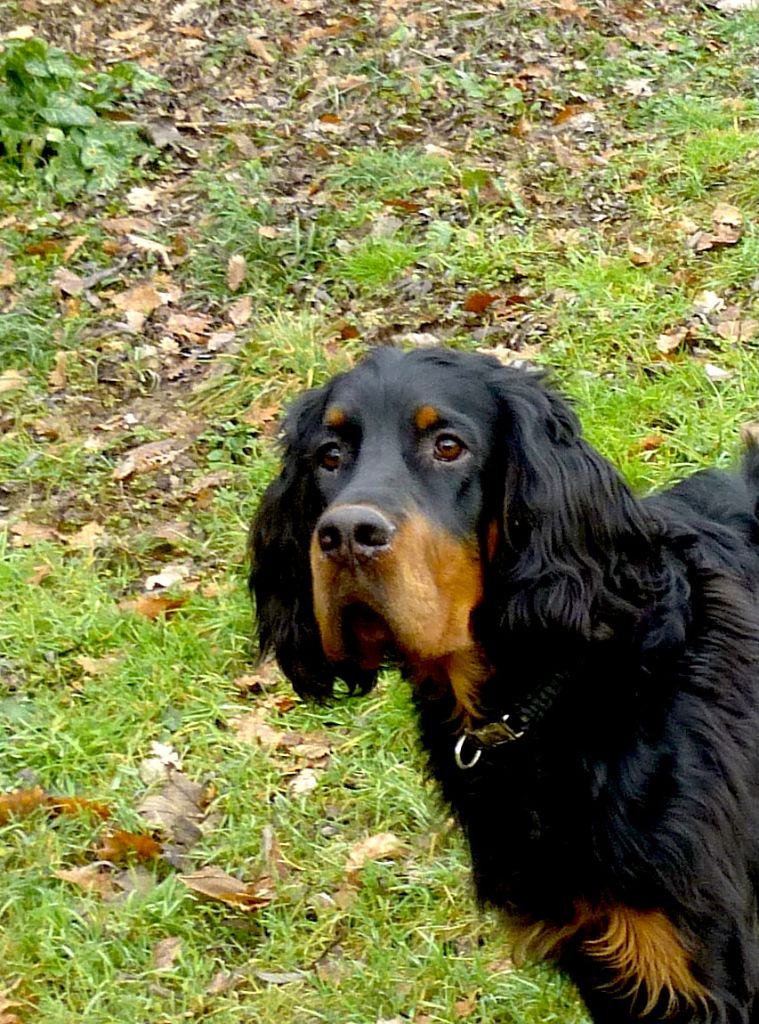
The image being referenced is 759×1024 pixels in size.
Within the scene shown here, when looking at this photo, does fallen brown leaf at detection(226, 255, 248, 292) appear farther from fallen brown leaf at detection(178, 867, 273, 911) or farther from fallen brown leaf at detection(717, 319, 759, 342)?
fallen brown leaf at detection(178, 867, 273, 911)

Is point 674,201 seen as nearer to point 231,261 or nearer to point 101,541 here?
point 231,261

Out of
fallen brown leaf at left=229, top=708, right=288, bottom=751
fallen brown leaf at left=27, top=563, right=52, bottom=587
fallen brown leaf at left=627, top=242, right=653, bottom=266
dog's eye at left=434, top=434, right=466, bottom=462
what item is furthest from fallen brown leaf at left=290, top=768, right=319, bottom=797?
fallen brown leaf at left=627, top=242, right=653, bottom=266

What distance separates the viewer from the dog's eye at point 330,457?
2.74 m

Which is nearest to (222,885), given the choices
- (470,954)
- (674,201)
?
(470,954)

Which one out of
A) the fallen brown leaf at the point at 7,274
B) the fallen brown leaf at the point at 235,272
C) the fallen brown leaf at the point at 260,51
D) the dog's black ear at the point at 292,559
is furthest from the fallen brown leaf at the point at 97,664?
the fallen brown leaf at the point at 260,51

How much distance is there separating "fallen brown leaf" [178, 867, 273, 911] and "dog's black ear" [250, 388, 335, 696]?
0.73 meters

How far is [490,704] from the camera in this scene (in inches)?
107

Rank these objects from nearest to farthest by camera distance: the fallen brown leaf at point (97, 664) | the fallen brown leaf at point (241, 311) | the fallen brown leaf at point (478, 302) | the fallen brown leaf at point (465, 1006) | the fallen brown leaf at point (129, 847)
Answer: the fallen brown leaf at point (465, 1006)
the fallen brown leaf at point (129, 847)
the fallen brown leaf at point (97, 664)
the fallen brown leaf at point (478, 302)
the fallen brown leaf at point (241, 311)

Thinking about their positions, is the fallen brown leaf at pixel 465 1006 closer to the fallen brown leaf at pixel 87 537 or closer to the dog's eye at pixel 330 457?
the dog's eye at pixel 330 457

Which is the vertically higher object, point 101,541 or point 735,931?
point 735,931

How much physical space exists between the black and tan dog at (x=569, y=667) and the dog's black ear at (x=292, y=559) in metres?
0.17

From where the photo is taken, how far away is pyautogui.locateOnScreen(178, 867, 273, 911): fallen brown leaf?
3537mm

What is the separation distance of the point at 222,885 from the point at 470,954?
0.68 metres

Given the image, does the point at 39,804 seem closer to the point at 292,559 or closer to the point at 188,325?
the point at 292,559
